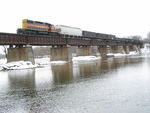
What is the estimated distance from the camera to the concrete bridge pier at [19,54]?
129 ft

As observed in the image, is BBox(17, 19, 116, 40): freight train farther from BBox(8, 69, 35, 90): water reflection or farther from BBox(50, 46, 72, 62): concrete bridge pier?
BBox(8, 69, 35, 90): water reflection

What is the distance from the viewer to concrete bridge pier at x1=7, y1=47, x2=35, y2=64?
1547 inches

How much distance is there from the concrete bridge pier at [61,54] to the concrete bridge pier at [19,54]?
548 inches

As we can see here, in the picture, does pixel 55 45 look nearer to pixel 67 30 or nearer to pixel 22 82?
pixel 67 30

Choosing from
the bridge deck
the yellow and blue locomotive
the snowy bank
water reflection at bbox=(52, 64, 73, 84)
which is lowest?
water reflection at bbox=(52, 64, 73, 84)

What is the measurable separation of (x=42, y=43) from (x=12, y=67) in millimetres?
11870

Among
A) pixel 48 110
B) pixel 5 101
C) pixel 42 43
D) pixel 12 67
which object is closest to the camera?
pixel 48 110

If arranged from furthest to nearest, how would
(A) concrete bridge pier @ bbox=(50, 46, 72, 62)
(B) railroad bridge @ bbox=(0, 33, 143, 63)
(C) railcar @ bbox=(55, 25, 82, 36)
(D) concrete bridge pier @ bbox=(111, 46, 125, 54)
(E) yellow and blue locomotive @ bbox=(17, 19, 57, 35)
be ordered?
(D) concrete bridge pier @ bbox=(111, 46, 125, 54), (C) railcar @ bbox=(55, 25, 82, 36), (A) concrete bridge pier @ bbox=(50, 46, 72, 62), (E) yellow and blue locomotive @ bbox=(17, 19, 57, 35), (B) railroad bridge @ bbox=(0, 33, 143, 63)

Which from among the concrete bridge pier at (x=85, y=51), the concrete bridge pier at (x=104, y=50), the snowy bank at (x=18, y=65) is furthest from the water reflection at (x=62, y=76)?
the concrete bridge pier at (x=104, y=50)

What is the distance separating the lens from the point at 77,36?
62250 millimetres

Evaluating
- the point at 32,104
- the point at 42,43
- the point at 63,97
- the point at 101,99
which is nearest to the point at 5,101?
the point at 32,104

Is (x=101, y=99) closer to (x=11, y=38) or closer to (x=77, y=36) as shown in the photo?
(x=11, y=38)

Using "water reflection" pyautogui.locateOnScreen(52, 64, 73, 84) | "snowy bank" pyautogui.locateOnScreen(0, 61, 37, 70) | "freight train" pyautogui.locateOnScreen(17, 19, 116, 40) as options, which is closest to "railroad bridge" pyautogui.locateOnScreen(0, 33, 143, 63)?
"freight train" pyautogui.locateOnScreen(17, 19, 116, 40)

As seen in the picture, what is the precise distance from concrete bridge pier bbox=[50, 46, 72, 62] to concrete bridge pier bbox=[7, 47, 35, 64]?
1393 cm
